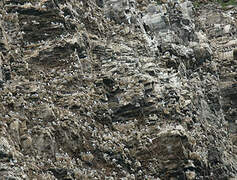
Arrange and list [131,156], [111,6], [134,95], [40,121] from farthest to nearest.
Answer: [111,6], [134,95], [131,156], [40,121]

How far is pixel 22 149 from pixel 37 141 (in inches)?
43.9

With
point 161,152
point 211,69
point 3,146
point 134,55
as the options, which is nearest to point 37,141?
point 3,146

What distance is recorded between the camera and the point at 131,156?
1050 inches

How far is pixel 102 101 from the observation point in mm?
28594

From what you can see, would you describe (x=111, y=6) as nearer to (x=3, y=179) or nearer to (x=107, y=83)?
(x=107, y=83)

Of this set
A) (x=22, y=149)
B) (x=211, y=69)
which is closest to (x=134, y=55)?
(x=211, y=69)

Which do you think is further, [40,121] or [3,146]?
[40,121]

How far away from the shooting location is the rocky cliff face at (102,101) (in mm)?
22844

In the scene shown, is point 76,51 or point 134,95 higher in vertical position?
point 76,51

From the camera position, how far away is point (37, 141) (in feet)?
72.9

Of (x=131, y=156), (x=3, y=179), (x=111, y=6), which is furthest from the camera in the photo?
(x=111, y=6)

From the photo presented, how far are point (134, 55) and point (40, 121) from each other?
1219cm

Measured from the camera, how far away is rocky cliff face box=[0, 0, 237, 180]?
22.8m

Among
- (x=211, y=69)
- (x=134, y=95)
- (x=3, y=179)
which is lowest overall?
(x=211, y=69)
